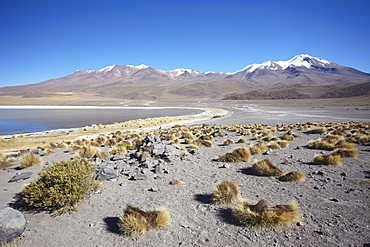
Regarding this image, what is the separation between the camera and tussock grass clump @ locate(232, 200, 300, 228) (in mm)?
3771

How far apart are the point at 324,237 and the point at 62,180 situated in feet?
16.6

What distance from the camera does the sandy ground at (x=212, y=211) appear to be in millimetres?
3555

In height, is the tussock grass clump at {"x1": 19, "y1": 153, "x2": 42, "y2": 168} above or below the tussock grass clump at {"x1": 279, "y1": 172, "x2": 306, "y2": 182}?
below

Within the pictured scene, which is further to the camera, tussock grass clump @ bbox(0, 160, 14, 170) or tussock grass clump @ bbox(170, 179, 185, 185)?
tussock grass clump @ bbox(0, 160, 14, 170)

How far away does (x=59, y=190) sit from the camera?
4.79 meters

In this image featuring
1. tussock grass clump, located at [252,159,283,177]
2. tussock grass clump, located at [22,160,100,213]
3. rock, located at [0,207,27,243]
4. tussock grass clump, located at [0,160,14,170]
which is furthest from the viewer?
tussock grass clump, located at [0,160,14,170]

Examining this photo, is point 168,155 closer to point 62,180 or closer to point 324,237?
point 62,180

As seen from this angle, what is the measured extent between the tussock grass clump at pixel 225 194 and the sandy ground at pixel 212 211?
0.19 metres

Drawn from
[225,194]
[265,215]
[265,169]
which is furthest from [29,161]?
[265,215]

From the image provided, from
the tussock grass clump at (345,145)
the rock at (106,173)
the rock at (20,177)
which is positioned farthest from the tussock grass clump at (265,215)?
the rock at (20,177)

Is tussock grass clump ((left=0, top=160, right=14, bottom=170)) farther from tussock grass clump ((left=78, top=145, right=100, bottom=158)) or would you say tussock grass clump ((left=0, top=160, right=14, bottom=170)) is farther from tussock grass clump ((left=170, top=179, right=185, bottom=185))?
tussock grass clump ((left=170, top=179, right=185, bottom=185))

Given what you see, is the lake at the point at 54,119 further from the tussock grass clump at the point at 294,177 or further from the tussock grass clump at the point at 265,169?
the tussock grass clump at the point at 294,177

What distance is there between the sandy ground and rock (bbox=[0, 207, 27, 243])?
174 mm

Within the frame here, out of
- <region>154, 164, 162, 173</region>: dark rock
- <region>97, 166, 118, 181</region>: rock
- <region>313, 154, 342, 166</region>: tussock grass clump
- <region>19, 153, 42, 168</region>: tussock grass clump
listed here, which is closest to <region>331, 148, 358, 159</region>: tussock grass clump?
<region>313, 154, 342, 166</region>: tussock grass clump
